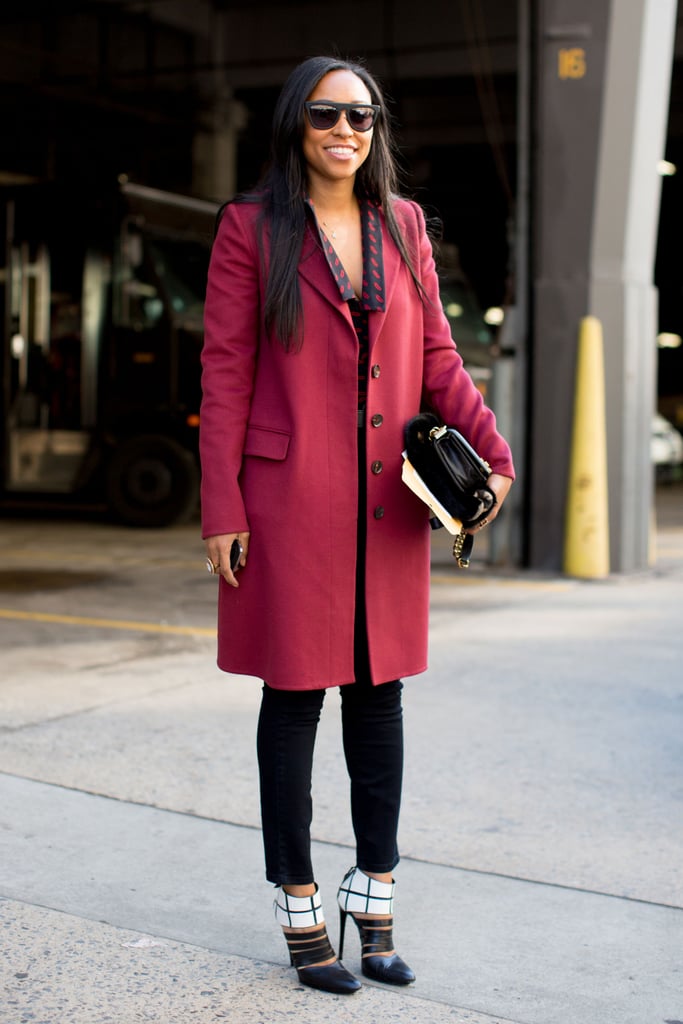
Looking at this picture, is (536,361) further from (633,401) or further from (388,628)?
(388,628)

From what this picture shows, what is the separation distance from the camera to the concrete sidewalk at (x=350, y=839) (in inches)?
106

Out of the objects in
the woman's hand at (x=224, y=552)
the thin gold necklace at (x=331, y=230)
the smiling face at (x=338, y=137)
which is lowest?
the woman's hand at (x=224, y=552)

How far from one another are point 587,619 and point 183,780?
3.46 metres

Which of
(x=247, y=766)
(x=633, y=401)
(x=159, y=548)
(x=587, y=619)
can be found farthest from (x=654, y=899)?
(x=159, y=548)

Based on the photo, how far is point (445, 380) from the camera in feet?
9.59

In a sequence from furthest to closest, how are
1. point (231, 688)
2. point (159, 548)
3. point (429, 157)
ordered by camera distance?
point (429, 157) → point (159, 548) → point (231, 688)

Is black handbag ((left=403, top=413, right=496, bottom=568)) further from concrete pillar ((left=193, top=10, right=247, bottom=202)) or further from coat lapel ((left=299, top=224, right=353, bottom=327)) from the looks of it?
concrete pillar ((left=193, top=10, right=247, bottom=202))

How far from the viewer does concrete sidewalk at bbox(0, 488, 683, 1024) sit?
270cm

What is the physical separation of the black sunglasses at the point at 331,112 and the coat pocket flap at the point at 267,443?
62 cm

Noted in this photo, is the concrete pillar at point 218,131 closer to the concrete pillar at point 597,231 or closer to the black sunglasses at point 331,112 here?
the concrete pillar at point 597,231

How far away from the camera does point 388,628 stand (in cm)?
281

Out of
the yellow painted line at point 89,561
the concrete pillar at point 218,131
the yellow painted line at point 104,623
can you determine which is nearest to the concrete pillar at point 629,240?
the yellow painted line at point 89,561

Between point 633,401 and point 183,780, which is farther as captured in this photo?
point 633,401

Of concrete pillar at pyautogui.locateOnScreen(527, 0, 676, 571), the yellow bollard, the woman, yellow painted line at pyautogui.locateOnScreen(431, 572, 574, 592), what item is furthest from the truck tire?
the woman
